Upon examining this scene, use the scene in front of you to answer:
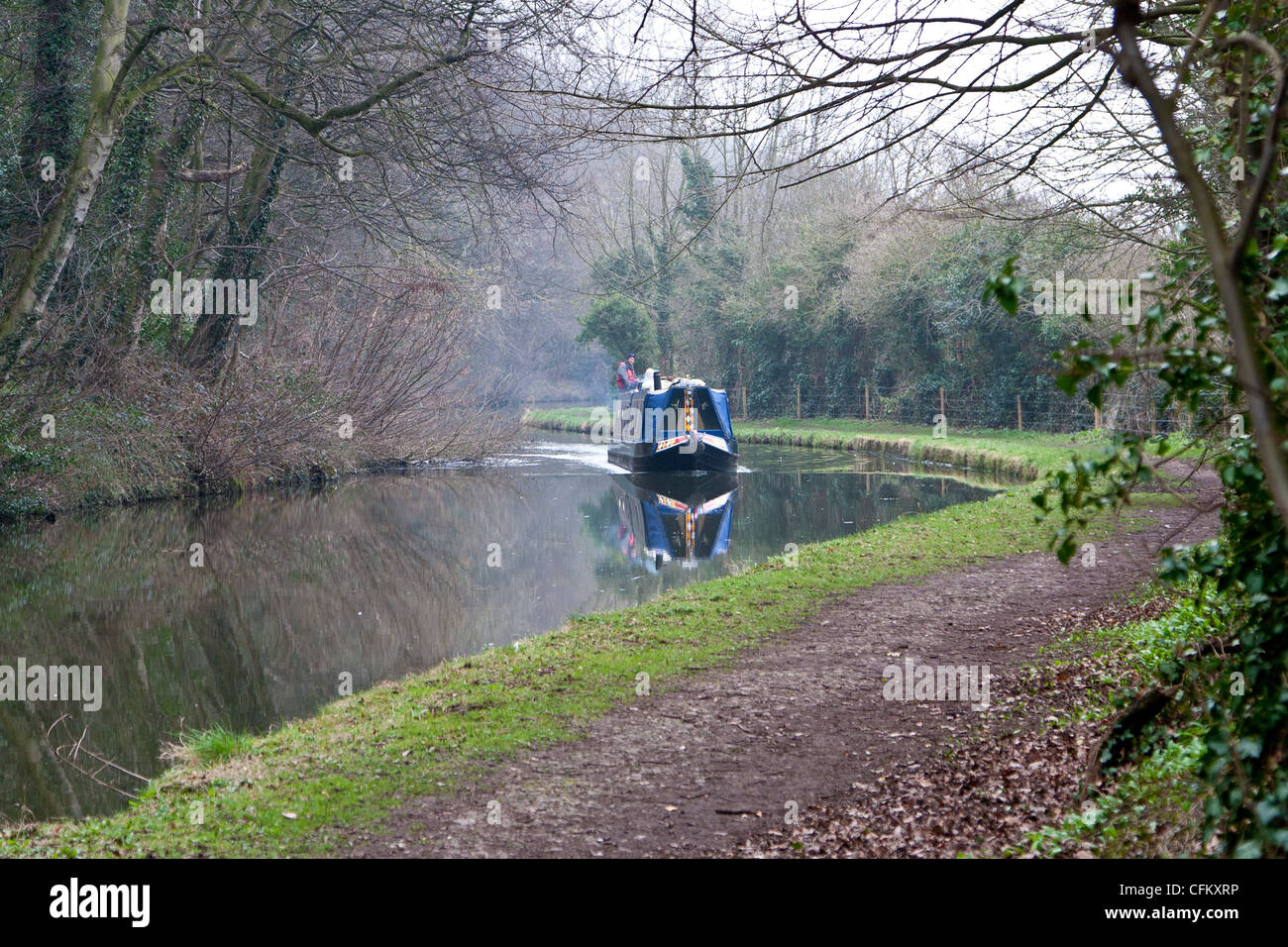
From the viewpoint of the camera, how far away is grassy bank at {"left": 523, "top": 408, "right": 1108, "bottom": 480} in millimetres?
21828

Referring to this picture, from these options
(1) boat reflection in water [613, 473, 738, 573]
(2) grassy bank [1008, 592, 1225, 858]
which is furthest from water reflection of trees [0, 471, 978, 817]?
(2) grassy bank [1008, 592, 1225, 858]

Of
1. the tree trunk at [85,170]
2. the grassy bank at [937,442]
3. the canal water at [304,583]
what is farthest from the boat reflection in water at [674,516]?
the tree trunk at [85,170]

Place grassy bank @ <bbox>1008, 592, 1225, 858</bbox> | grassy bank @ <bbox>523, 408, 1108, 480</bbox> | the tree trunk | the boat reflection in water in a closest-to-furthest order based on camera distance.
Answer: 1. grassy bank @ <bbox>1008, 592, 1225, 858</bbox>
2. the tree trunk
3. the boat reflection in water
4. grassy bank @ <bbox>523, 408, 1108, 480</bbox>

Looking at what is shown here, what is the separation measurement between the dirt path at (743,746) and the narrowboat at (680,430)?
16.0 metres

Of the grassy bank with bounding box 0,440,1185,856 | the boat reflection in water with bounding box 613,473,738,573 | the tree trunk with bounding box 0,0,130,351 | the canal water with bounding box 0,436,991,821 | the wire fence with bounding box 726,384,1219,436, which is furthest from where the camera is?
the wire fence with bounding box 726,384,1219,436

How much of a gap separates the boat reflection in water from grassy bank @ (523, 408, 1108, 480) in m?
5.36

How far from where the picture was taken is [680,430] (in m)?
25.4

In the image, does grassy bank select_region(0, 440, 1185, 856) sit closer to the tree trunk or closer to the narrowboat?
the tree trunk

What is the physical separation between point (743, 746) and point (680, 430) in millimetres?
19992

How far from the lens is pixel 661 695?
6512 mm

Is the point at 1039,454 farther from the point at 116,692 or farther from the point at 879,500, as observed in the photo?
the point at 116,692

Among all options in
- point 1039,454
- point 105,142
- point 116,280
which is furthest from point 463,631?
point 1039,454

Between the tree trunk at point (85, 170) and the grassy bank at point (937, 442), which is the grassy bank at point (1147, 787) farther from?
the grassy bank at point (937, 442)
